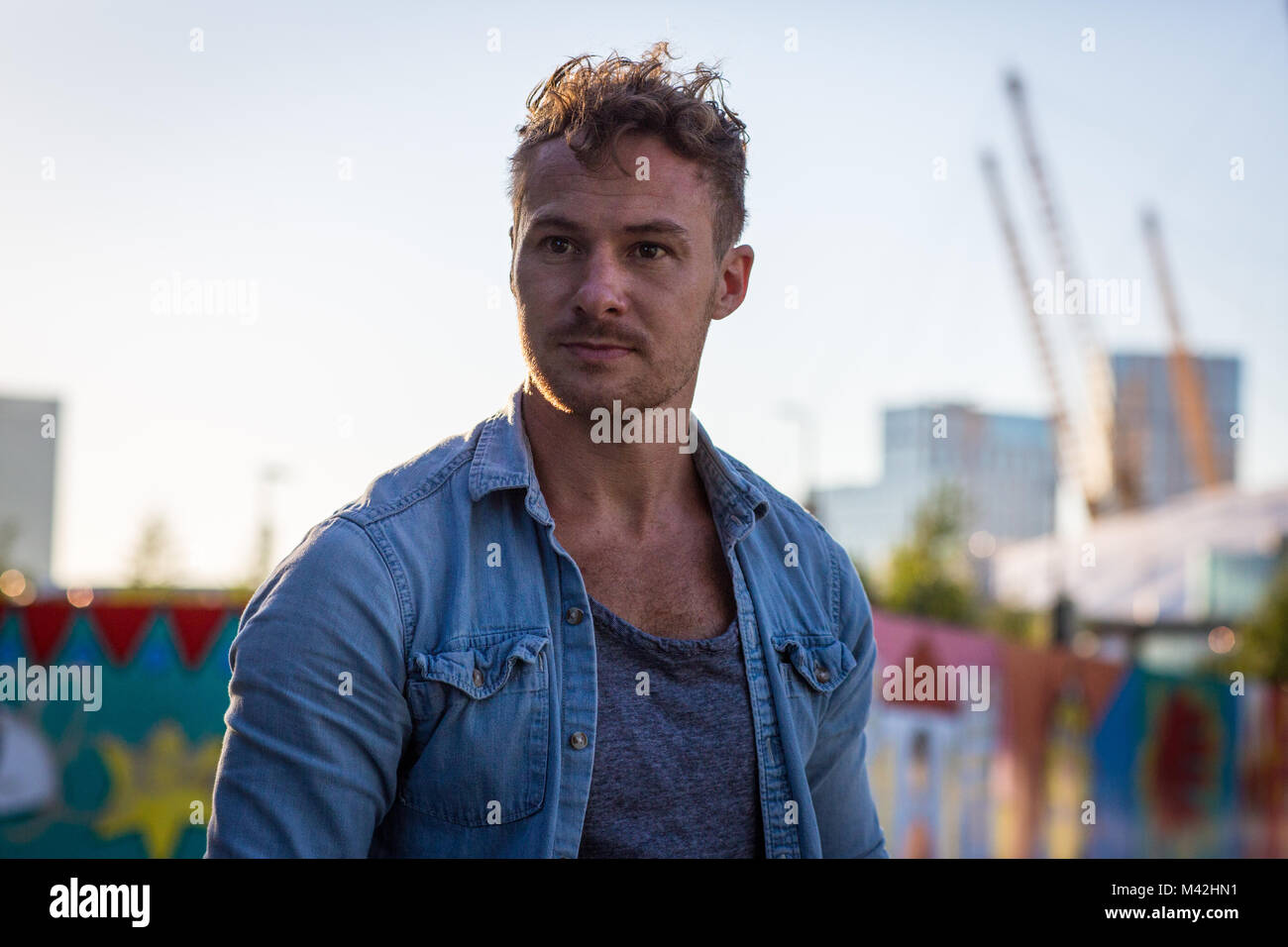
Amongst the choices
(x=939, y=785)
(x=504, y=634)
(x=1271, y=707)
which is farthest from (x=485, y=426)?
(x=1271, y=707)

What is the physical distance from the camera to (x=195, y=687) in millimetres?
10750

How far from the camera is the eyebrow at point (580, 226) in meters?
2.75

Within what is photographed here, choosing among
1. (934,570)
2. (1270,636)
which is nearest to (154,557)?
(934,570)

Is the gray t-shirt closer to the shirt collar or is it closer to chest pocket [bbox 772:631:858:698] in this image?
chest pocket [bbox 772:631:858:698]

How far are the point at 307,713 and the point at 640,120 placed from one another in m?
1.41

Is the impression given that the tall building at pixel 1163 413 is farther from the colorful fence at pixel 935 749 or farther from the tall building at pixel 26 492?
the colorful fence at pixel 935 749

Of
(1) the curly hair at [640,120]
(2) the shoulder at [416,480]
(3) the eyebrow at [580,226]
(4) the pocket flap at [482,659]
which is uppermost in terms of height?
(1) the curly hair at [640,120]

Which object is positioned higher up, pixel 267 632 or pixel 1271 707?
pixel 267 632

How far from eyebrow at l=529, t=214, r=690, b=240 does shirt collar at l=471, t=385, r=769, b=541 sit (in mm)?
413

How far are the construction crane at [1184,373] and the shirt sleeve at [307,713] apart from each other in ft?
297

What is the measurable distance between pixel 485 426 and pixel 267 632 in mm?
750

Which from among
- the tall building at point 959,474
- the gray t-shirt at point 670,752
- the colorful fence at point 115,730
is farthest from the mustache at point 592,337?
the tall building at point 959,474
